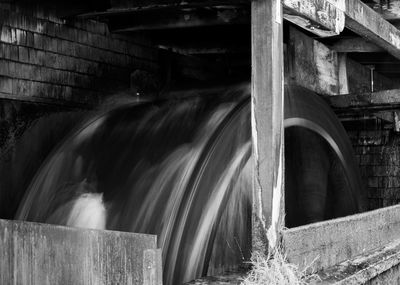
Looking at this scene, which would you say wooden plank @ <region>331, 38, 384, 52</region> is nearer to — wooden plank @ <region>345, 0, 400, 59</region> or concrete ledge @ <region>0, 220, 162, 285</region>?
wooden plank @ <region>345, 0, 400, 59</region>

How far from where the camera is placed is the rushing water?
4.78 m

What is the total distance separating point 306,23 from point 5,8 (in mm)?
3131

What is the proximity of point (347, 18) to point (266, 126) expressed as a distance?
5.70 ft

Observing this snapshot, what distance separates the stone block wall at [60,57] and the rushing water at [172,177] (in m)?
0.40

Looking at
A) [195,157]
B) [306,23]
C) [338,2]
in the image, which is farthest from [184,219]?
[338,2]

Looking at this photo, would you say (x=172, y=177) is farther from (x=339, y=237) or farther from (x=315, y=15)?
(x=315, y=15)

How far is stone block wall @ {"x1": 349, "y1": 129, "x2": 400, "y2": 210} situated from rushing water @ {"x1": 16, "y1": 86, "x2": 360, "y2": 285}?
3.74 feet

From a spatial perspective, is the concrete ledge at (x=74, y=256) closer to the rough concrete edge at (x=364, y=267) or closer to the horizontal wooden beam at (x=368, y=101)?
the rough concrete edge at (x=364, y=267)

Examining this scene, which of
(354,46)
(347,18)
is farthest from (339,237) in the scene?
(354,46)

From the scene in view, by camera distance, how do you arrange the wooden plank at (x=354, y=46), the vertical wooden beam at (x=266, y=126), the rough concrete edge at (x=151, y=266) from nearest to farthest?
1. the rough concrete edge at (x=151, y=266)
2. the vertical wooden beam at (x=266, y=126)
3. the wooden plank at (x=354, y=46)

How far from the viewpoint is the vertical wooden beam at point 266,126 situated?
12.5 feet

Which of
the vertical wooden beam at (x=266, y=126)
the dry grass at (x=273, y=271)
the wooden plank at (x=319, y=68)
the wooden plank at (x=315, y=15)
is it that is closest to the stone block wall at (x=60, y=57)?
the wooden plank at (x=319, y=68)

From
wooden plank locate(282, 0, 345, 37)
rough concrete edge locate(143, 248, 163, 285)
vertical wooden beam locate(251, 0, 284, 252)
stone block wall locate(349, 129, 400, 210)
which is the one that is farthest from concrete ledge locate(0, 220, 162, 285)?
stone block wall locate(349, 129, 400, 210)

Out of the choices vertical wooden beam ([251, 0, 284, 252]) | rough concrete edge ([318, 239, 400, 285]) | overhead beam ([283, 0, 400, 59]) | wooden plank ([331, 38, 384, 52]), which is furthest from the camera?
wooden plank ([331, 38, 384, 52])
